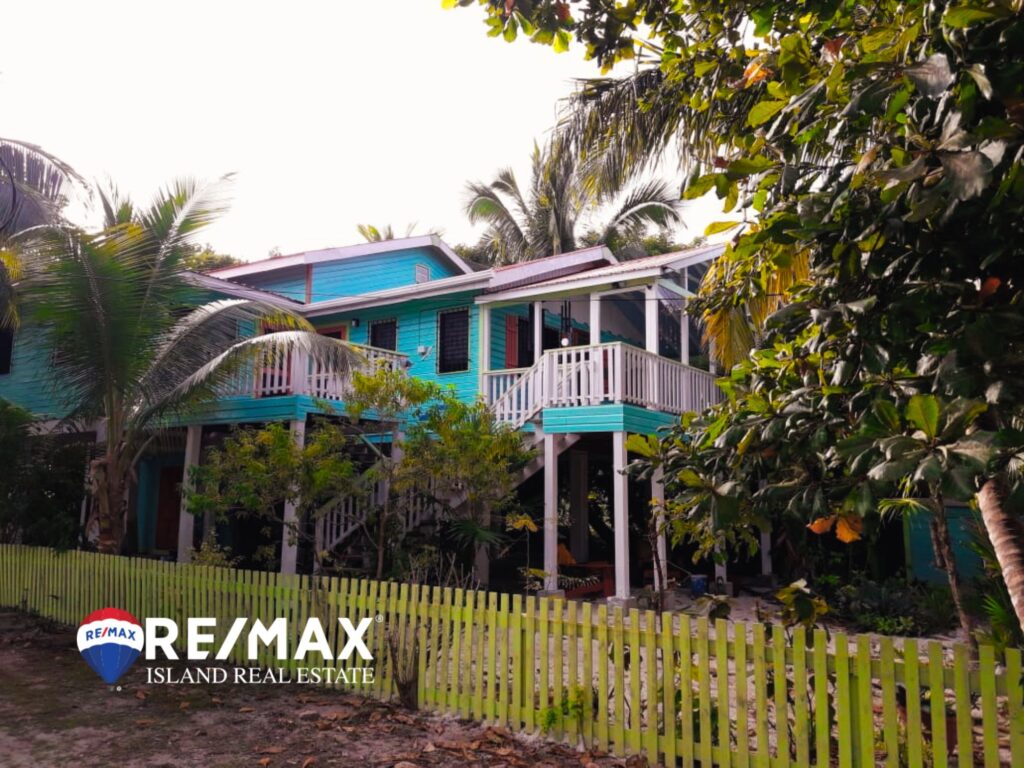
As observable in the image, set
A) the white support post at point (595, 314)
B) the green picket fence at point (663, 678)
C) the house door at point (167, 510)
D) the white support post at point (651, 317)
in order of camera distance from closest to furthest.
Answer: the green picket fence at point (663, 678) → the white support post at point (651, 317) → the white support post at point (595, 314) → the house door at point (167, 510)

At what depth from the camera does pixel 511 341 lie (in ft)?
54.1

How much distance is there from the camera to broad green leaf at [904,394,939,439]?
2373 millimetres

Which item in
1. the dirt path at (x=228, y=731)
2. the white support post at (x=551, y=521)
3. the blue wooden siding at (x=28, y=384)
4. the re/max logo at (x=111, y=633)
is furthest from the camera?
the blue wooden siding at (x=28, y=384)

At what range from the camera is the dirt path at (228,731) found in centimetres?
521

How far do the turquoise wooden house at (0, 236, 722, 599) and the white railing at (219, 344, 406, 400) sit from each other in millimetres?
31

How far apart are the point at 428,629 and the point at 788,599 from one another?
3.08 m

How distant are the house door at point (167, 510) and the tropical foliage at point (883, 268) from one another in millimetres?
16554

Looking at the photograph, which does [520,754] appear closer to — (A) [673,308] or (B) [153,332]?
(B) [153,332]

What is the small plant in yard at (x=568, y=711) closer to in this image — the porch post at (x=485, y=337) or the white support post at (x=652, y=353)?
the white support post at (x=652, y=353)

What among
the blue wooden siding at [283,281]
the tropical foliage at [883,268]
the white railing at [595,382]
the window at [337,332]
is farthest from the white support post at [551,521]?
the blue wooden siding at [283,281]

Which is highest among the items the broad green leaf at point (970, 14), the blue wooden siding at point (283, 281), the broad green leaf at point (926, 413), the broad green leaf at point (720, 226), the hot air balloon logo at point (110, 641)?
the blue wooden siding at point (283, 281)

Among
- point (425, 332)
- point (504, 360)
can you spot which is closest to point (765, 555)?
point (504, 360)

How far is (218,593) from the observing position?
8.13 m

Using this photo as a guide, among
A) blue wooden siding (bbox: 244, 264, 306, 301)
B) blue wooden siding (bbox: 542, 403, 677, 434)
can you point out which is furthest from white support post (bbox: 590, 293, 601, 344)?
blue wooden siding (bbox: 244, 264, 306, 301)
